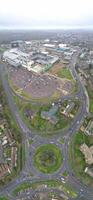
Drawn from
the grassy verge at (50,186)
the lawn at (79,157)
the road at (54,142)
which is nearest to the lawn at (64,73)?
the road at (54,142)

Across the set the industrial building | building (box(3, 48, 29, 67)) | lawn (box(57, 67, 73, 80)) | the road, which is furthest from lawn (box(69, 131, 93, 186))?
building (box(3, 48, 29, 67))

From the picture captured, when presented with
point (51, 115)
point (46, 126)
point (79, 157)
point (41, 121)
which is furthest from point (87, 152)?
point (41, 121)

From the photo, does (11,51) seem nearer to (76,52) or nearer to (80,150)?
(76,52)

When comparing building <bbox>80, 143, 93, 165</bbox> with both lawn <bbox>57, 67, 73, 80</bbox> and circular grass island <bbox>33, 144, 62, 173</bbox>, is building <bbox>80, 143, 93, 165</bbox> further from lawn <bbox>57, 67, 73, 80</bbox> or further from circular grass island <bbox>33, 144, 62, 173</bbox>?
lawn <bbox>57, 67, 73, 80</bbox>

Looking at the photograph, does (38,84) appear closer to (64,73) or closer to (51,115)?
(64,73)

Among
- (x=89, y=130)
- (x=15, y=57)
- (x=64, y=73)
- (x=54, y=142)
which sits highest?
(x=15, y=57)

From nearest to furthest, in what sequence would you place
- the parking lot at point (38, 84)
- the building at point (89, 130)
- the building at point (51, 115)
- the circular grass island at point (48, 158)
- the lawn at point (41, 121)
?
the circular grass island at point (48, 158) → the building at point (89, 130) → the lawn at point (41, 121) → the building at point (51, 115) → the parking lot at point (38, 84)

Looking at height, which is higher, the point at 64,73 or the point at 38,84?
the point at 64,73

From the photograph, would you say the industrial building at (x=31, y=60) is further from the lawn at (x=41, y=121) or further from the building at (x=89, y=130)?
the building at (x=89, y=130)
